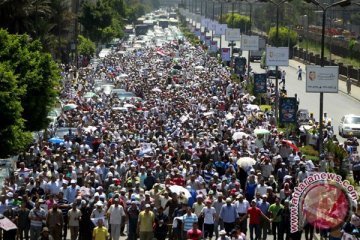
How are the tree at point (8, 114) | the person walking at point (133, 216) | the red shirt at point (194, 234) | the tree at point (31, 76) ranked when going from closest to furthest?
the red shirt at point (194, 234)
the person walking at point (133, 216)
the tree at point (8, 114)
the tree at point (31, 76)

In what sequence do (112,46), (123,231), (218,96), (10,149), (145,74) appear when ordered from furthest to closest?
(112,46)
(145,74)
(218,96)
(10,149)
(123,231)

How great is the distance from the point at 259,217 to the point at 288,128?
59.4ft

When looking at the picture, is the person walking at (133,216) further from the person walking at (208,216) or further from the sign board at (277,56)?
the sign board at (277,56)

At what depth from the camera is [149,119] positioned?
39.8 meters

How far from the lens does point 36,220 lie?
67.8ft

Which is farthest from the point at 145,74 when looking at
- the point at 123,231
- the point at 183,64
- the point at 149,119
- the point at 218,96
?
the point at 123,231

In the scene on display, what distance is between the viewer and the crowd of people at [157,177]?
2086cm

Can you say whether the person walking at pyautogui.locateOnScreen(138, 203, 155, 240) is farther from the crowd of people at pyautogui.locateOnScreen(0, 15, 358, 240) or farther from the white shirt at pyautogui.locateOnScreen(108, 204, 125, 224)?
the white shirt at pyautogui.locateOnScreen(108, 204, 125, 224)

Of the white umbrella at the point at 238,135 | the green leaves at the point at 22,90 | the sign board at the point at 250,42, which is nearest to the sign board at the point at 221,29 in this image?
the sign board at the point at 250,42

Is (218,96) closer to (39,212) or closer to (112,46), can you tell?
(39,212)

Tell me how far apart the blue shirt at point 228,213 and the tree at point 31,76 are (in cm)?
1132

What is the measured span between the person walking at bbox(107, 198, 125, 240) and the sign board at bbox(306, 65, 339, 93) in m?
12.4

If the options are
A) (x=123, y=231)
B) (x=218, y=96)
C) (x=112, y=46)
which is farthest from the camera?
(x=112, y=46)

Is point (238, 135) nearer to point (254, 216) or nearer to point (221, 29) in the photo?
point (254, 216)
